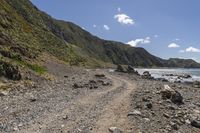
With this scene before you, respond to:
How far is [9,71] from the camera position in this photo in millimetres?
41438

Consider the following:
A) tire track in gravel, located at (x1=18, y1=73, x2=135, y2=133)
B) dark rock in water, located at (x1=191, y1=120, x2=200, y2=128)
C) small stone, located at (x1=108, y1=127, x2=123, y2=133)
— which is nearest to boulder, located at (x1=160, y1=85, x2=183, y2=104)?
tire track in gravel, located at (x1=18, y1=73, x2=135, y2=133)

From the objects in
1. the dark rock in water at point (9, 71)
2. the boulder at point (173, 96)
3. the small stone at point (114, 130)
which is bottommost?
the small stone at point (114, 130)

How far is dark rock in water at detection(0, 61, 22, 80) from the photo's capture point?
1606 inches

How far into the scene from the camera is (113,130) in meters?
19.4

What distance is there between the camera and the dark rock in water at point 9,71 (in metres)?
40.8

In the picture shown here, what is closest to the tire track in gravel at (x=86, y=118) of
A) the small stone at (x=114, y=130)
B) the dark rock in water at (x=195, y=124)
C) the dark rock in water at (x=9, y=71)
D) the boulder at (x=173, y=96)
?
the small stone at (x=114, y=130)

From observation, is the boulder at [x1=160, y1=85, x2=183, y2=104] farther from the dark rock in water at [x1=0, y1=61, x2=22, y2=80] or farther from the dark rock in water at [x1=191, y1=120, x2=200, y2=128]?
the dark rock in water at [x1=0, y1=61, x2=22, y2=80]

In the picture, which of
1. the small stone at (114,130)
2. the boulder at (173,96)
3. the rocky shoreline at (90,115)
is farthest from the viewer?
the boulder at (173,96)

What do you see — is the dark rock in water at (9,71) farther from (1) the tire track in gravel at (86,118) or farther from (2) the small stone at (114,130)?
(2) the small stone at (114,130)

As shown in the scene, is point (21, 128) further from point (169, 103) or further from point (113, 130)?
point (169, 103)

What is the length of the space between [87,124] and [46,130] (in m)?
2.81

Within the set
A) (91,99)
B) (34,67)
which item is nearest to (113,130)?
(91,99)

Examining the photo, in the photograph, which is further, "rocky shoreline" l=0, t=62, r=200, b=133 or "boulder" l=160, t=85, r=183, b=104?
"boulder" l=160, t=85, r=183, b=104

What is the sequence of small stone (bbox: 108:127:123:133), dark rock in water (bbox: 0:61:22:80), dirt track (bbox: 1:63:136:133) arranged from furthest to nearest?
dark rock in water (bbox: 0:61:22:80) → dirt track (bbox: 1:63:136:133) → small stone (bbox: 108:127:123:133)
